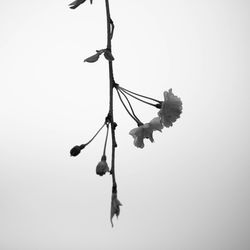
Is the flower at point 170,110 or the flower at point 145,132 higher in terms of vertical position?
the flower at point 170,110

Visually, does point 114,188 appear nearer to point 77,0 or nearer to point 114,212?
point 114,212

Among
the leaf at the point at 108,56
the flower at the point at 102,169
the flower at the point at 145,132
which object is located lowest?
the flower at the point at 102,169

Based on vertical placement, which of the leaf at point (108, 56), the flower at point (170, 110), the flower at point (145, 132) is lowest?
the flower at point (145, 132)

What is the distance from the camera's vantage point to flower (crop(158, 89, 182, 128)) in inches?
9.9

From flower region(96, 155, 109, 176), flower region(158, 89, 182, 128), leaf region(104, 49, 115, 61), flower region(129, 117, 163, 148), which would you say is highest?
leaf region(104, 49, 115, 61)

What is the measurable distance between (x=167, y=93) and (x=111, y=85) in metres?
0.06

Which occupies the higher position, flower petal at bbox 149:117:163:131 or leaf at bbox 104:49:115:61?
leaf at bbox 104:49:115:61

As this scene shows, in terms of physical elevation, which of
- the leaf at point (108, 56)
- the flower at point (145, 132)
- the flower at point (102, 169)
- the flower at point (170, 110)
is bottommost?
the flower at point (102, 169)

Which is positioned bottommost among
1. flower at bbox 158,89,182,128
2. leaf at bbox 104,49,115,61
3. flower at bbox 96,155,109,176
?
flower at bbox 96,155,109,176

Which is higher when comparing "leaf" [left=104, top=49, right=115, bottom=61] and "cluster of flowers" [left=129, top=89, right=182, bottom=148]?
"leaf" [left=104, top=49, right=115, bottom=61]

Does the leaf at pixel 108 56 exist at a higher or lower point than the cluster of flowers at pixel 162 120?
higher

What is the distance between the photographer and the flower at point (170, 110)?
0.25 m

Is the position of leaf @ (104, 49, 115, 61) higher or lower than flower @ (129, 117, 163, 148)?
higher

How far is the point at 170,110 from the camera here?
0.26m
